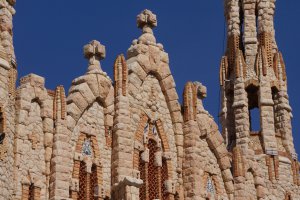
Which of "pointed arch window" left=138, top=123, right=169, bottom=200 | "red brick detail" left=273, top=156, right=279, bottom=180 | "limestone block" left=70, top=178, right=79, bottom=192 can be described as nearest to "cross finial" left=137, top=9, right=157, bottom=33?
"pointed arch window" left=138, top=123, right=169, bottom=200

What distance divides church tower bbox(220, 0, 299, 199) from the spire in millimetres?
6507

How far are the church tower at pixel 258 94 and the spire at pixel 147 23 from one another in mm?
6507

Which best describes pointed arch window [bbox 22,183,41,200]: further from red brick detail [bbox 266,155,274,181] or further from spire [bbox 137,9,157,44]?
red brick detail [bbox 266,155,274,181]

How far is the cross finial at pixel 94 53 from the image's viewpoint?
33344 millimetres

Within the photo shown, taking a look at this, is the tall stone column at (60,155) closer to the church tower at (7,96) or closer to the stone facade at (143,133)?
the stone facade at (143,133)

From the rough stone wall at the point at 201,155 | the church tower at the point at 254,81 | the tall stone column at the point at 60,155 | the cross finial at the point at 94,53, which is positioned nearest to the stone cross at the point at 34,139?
the tall stone column at the point at 60,155

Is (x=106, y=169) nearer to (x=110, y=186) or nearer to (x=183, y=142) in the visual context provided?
(x=110, y=186)

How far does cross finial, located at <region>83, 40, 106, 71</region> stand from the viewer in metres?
33.3

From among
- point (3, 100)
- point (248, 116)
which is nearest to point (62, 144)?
point (3, 100)

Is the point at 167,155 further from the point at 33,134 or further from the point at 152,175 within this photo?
the point at 33,134

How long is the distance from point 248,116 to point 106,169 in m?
11.1

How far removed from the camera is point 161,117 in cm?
3456

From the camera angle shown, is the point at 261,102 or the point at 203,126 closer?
the point at 203,126

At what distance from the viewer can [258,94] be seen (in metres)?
41.9
